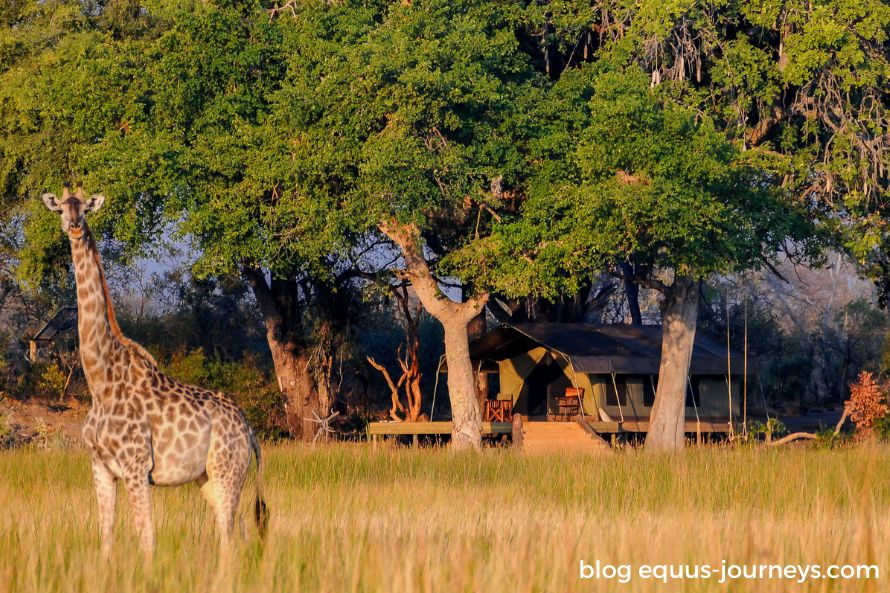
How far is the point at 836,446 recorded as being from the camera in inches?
813

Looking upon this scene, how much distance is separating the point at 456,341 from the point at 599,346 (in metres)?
4.47

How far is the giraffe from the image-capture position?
9312 mm

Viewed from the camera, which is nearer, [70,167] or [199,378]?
[70,167]

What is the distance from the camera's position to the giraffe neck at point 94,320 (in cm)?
957

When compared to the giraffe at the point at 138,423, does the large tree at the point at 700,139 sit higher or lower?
higher

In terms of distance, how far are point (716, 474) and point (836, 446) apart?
21.7 ft

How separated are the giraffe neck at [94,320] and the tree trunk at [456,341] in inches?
624

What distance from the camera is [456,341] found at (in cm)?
2616

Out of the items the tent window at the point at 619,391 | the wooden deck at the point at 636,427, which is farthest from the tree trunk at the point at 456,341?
the tent window at the point at 619,391

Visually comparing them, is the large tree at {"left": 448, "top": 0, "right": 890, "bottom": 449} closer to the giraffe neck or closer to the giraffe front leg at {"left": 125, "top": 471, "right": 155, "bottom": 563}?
the giraffe neck

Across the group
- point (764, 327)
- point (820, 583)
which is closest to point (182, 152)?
point (820, 583)

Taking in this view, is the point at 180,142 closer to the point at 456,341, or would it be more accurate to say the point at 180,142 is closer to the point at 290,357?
the point at 456,341

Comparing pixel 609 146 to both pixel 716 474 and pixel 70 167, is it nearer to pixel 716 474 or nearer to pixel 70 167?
pixel 716 474

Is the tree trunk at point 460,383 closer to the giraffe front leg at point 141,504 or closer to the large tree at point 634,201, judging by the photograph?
the large tree at point 634,201
